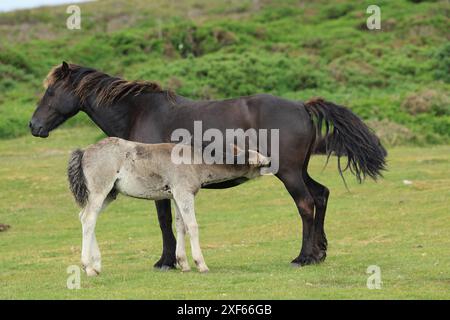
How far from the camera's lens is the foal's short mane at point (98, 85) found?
520 inches

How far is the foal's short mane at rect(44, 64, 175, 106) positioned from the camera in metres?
13.2

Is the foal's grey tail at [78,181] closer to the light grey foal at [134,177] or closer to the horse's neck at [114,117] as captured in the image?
the light grey foal at [134,177]

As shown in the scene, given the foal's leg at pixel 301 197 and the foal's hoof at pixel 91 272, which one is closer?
the foal's hoof at pixel 91 272

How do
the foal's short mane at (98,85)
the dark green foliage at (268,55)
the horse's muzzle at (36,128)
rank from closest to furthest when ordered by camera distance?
1. the foal's short mane at (98,85)
2. the horse's muzzle at (36,128)
3. the dark green foliage at (268,55)

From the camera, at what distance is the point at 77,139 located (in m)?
32.5

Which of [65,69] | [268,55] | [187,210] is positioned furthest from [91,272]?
[268,55]

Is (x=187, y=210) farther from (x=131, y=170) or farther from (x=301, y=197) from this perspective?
(x=301, y=197)

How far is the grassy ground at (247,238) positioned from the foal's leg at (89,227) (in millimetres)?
275

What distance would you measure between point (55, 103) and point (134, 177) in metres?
2.31

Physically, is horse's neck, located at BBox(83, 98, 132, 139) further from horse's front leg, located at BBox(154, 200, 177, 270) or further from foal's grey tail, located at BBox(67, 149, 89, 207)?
foal's grey tail, located at BBox(67, 149, 89, 207)

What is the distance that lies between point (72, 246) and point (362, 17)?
134ft

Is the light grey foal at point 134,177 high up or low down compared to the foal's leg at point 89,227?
up

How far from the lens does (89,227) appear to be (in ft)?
38.9

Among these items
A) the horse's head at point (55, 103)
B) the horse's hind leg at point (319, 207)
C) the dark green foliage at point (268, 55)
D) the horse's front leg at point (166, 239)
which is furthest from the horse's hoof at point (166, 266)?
the dark green foliage at point (268, 55)
